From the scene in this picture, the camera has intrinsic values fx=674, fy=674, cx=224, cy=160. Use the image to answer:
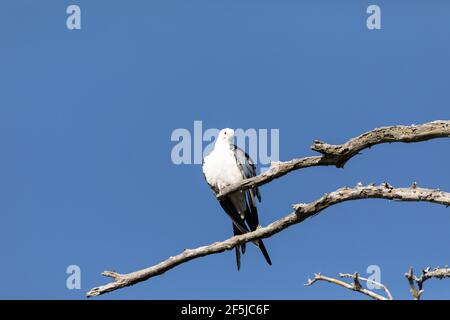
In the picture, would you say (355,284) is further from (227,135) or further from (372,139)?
(227,135)

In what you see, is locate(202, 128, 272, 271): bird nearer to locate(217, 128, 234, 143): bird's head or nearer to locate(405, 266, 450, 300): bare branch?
locate(217, 128, 234, 143): bird's head

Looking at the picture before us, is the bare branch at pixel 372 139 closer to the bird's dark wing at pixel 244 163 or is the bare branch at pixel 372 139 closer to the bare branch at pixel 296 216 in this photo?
the bare branch at pixel 296 216

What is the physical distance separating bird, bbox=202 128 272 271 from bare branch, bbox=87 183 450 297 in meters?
2.58

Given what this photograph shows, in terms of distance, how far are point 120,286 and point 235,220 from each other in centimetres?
320

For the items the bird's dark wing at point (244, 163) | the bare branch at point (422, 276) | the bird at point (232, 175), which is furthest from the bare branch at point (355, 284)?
the bird's dark wing at point (244, 163)

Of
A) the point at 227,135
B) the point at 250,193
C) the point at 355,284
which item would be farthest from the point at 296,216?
the point at 227,135

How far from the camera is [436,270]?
6715 millimetres

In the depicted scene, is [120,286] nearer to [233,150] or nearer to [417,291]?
[417,291]

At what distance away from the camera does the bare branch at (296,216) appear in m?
6.38

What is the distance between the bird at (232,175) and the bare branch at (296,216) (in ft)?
8.48

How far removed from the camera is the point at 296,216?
266 inches

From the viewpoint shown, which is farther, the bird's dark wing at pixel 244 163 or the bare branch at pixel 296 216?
the bird's dark wing at pixel 244 163
